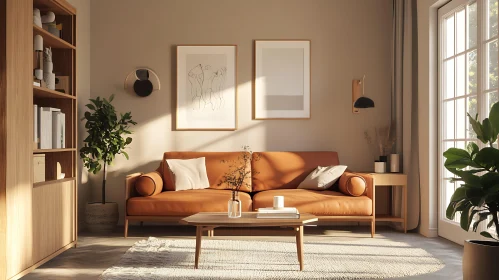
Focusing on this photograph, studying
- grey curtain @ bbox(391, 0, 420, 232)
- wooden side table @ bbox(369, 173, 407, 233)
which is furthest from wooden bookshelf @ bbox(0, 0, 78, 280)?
grey curtain @ bbox(391, 0, 420, 232)

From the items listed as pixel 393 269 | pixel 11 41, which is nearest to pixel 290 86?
pixel 393 269

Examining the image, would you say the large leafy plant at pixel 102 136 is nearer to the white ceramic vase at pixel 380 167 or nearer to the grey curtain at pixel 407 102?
the white ceramic vase at pixel 380 167

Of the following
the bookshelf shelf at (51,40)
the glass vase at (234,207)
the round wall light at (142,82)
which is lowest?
the glass vase at (234,207)

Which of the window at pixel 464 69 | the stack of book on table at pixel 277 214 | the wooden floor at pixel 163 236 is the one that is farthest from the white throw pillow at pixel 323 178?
the stack of book on table at pixel 277 214

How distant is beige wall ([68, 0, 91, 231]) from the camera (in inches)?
237

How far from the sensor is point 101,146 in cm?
573

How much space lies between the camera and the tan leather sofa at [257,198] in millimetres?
5250

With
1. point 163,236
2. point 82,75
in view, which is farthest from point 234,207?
point 82,75

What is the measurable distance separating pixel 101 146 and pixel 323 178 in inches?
92.0

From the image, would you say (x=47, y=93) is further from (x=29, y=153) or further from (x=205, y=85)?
(x=205, y=85)

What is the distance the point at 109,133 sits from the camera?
577cm

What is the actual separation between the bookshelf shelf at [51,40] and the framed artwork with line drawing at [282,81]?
2342mm

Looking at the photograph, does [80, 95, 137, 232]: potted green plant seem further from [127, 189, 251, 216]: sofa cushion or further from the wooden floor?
[127, 189, 251, 216]: sofa cushion

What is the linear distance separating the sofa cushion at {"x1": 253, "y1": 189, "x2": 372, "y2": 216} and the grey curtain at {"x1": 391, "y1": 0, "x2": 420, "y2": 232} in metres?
0.77
